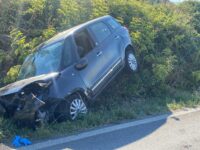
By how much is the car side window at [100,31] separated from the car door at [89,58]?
1.02 feet

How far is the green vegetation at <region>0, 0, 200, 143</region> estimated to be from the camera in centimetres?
1138

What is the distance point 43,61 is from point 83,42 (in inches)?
42.9

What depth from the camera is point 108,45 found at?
11.2 metres

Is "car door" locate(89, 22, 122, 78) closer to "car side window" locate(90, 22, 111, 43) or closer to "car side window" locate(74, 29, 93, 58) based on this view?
"car side window" locate(90, 22, 111, 43)

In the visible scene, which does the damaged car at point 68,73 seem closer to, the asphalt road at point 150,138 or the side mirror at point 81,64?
the side mirror at point 81,64

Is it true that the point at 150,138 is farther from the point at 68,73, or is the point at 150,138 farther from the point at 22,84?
the point at 22,84

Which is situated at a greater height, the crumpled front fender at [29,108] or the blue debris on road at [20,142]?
the crumpled front fender at [29,108]

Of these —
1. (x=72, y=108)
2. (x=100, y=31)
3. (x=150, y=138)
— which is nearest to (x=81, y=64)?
(x=72, y=108)

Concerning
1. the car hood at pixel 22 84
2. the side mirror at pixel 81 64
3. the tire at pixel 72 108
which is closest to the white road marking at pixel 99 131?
the tire at pixel 72 108

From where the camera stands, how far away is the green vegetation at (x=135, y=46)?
11.4 m

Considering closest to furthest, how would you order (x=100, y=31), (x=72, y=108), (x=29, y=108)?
(x=29, y=108) < (x=72, y=108) < (x=100, y=31)

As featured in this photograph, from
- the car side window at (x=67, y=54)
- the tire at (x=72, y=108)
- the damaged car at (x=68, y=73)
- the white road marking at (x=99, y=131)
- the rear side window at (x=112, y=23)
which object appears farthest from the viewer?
the rear side window at (x=112, y=23)

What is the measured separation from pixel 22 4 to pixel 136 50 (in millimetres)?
3828

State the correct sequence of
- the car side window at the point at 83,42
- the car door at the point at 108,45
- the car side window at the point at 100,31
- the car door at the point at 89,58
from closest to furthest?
the car door at the point at 89,58
the car side window at the point at 83,42
the car door at the point at 108,45
the car side window at the point at 100,31
